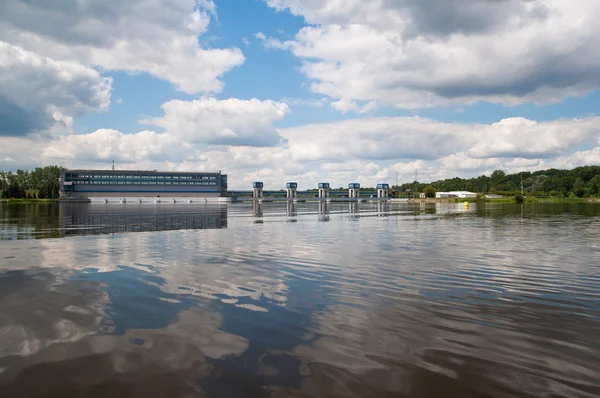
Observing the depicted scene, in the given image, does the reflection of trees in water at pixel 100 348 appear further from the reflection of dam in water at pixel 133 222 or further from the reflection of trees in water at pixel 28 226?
the reflection of dam in water at pixel 133 222

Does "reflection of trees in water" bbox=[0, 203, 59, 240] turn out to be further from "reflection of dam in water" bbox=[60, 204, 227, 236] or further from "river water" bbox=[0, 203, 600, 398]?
"river water" bbox=[0, 203, 600, 398]

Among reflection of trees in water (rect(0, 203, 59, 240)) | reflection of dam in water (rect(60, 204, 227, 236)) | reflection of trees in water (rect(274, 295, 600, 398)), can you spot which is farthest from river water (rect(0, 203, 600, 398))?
reflection of dam in water (rect(60, 204, 227, 236))

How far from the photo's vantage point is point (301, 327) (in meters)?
9.55

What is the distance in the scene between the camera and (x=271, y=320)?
1008cm

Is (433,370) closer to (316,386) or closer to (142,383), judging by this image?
(316,386)

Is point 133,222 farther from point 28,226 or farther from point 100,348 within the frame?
point 100,348

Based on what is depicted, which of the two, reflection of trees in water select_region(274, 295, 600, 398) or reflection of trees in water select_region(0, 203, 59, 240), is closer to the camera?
reflection of trees in water select_region(274, 295, 600, 398)

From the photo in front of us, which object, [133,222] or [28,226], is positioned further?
[133,222]

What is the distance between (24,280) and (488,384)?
16761 millimetres

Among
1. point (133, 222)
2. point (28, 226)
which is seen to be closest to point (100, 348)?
point (28, 226)

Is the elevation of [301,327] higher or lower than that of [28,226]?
lower

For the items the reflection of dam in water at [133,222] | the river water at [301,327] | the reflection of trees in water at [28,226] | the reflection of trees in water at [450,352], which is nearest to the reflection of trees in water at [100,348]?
the river water at [301,327]

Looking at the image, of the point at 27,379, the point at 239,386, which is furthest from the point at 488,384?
the point at 27,379

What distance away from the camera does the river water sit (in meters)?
6.78
